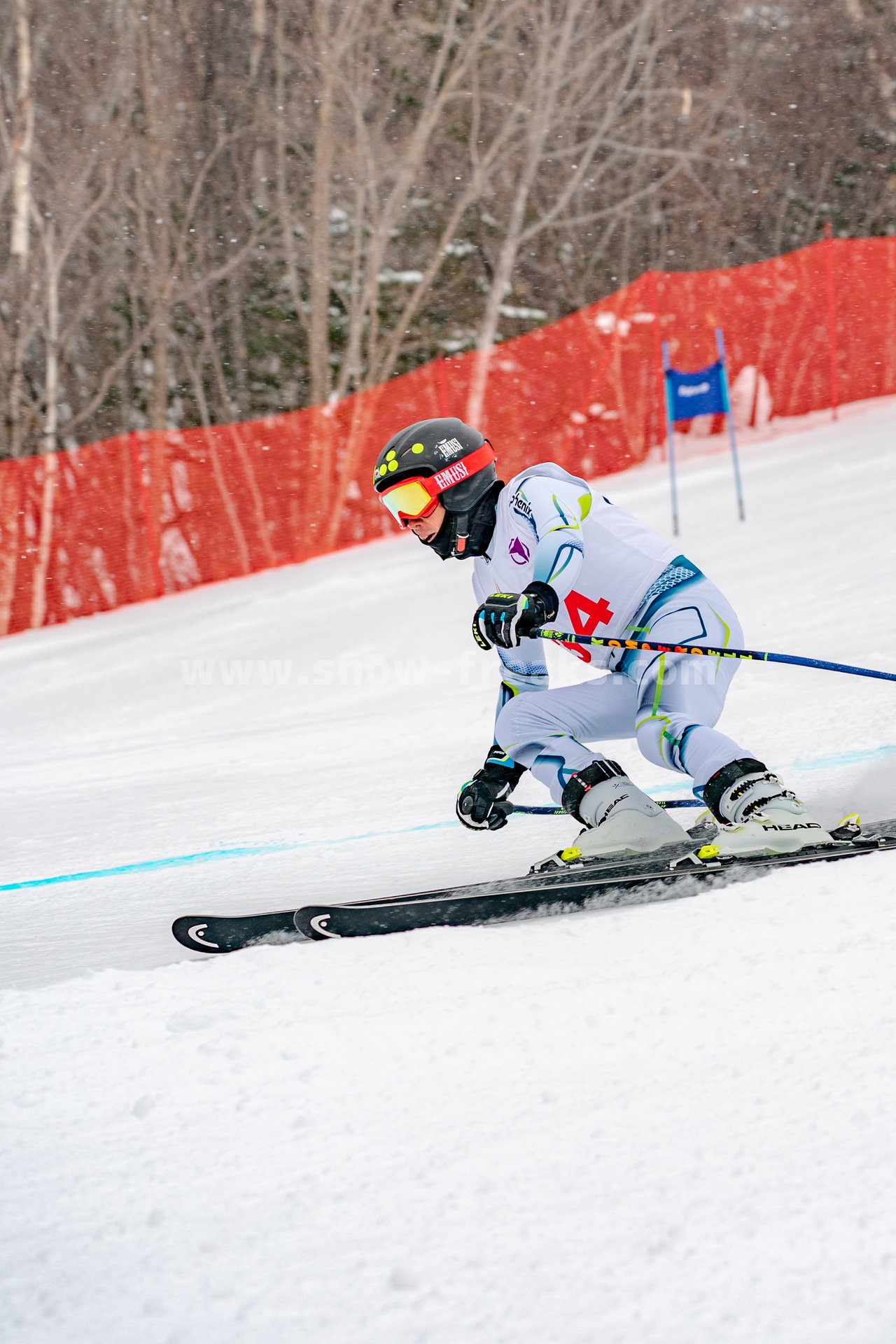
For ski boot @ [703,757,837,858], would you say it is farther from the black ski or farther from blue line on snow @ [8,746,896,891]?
blue line on snow @ [8,746,896,891]

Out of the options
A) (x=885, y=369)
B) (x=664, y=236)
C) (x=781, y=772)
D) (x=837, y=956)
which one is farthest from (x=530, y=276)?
(x=837, y=956)

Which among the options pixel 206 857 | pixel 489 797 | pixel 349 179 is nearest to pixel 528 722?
pixel 489 797

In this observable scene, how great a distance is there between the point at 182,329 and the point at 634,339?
299 inches

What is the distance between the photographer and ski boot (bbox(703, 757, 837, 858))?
126 inches

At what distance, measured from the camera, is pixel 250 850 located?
15.4 feet

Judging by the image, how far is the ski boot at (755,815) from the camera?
319 centimetres

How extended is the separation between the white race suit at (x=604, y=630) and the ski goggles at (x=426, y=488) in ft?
0.43

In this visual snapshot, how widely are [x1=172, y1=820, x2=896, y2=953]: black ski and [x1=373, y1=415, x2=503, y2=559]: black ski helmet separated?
100cm

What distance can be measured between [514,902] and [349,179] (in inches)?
679

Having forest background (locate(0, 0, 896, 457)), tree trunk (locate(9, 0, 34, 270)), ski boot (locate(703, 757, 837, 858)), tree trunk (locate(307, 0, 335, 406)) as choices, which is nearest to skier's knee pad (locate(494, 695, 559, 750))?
ski boot (locate(703, 757, 837, 858))

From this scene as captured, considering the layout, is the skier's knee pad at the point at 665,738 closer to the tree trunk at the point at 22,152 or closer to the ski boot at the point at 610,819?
the ski boot at the point at 610,819

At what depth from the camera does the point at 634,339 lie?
1390cm

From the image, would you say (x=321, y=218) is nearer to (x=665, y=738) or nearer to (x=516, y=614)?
(x=516, y=614)

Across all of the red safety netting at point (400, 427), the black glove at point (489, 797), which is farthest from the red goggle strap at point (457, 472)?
the red safety netting at point (400, 427)
